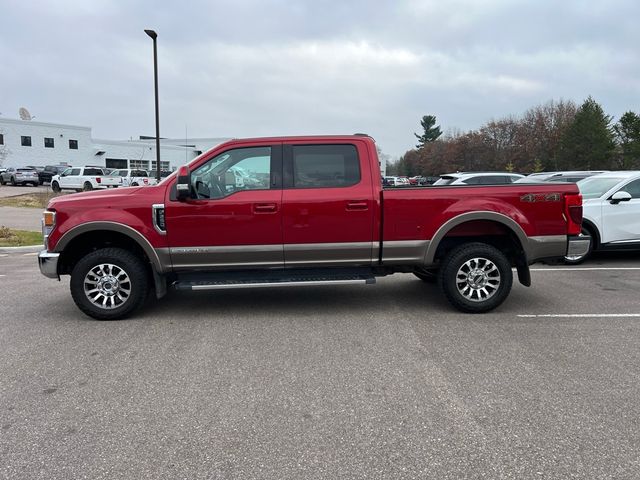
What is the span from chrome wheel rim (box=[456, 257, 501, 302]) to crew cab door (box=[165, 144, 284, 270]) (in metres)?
2.14

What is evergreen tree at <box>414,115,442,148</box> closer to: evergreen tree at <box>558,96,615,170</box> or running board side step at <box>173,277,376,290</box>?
evergreen tree at <box>558,96,615,170</box>

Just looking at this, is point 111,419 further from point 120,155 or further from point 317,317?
point 120,155

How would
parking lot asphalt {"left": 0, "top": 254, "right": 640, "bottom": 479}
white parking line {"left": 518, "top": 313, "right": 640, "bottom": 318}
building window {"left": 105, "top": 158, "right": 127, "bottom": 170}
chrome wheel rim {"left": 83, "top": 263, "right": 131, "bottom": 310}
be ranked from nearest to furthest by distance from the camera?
parking lot asphalt {"left": 0, "top": 254, "right": 640, "bottom": 479}
chrome wheel rim {"left": 83, "top": 263, "right": 131, "bottom": 310}
white parking line {"left": 518, "top": 313, "right": 640, "bottom": 318}
building window {"left": 105, "top": 158, "right": 127, "bottom": 170}

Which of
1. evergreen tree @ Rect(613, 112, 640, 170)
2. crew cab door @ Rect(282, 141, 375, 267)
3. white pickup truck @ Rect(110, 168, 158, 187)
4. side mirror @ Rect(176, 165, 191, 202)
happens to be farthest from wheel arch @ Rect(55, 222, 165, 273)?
evergreen tree @ Rect(613, 112, 640, 170)

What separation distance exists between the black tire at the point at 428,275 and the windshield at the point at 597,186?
159 inches

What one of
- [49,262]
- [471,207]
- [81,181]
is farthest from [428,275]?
[81,181]

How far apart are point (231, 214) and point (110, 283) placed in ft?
5.30

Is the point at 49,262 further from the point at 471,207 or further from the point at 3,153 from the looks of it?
the point at 3,153

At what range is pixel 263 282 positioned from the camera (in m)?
5.64

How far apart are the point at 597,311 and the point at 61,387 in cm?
579

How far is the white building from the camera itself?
55188 mm

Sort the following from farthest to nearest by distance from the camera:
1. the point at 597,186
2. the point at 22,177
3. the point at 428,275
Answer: the point at 22,177 < the point at 597,186 < the point at 428,275

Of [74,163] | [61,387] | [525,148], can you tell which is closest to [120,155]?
[74,163]

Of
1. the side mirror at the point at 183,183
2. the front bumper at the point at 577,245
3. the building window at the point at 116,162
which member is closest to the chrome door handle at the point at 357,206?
the side mirror at the point at 183,183
